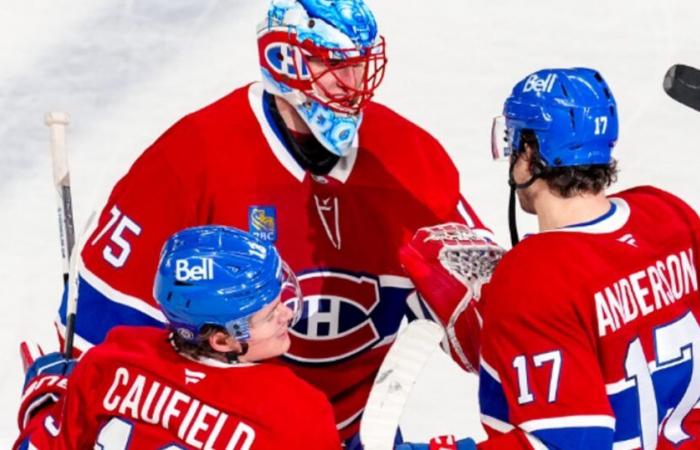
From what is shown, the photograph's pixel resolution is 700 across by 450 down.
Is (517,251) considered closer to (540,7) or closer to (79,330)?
(79,330)

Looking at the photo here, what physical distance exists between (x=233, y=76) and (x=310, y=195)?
2565 millimetres

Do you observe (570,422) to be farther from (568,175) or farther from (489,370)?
(568,175)

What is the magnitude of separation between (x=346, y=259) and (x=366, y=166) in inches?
7.5

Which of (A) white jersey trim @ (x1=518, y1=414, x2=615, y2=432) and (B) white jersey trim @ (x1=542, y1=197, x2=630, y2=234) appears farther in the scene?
Answer: (B) white jersey trim @ (x1=542, y1=197, x2=630, y2=234)

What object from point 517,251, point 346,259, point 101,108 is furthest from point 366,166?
point 101,108

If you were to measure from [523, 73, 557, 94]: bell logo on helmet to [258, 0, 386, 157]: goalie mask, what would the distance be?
0.36 metres

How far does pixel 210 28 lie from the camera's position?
21.3ft

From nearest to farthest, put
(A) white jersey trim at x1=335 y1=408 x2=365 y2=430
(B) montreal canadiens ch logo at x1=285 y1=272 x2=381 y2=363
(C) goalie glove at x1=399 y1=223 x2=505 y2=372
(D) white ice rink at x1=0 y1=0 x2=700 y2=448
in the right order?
(C) goalie glove at x1=399 y1=223 x2=505 y2=372 → (B) montreal canadiens ch logo at x1=285 y1=272 x2=381 y2=363 → (A) white jersey trim at x1=335 y1=408 x2=365 y2=430 → (D) white ice rink at x1=0 y1=0 x2=700 y2=448

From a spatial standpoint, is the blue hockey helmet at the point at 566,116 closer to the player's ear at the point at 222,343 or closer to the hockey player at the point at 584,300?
the hockey player at the point at 584,300

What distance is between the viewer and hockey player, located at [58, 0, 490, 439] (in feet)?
11.9

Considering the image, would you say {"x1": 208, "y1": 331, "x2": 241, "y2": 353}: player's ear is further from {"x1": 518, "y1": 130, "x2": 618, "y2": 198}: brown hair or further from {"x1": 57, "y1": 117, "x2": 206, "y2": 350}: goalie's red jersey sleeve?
{"x1": 518, "y1": 130, "x2": 618, "y2": 198}: brown hair

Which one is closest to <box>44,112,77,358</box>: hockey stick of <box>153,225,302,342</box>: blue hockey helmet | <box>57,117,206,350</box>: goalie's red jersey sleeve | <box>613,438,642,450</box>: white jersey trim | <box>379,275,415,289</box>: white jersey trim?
<box>57,117,206,350</box>: goalie's red jersey sleeve

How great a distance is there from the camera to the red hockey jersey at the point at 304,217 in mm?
3637

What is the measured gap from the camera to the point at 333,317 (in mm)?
3783
